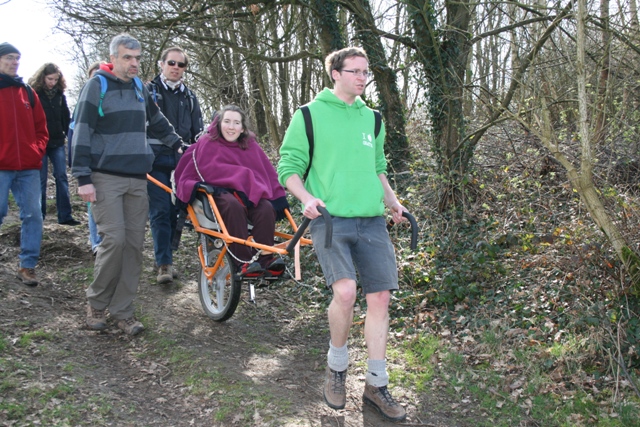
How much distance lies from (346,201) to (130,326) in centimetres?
257

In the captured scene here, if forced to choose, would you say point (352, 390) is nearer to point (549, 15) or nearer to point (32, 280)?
point (32, 280)

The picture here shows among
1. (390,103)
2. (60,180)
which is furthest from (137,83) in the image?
(390,103)

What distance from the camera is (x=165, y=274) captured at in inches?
259

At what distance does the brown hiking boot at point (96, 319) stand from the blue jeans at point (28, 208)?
4.36ft

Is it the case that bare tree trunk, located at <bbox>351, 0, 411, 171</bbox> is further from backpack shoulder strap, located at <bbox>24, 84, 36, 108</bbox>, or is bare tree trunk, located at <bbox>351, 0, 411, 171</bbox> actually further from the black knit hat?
the black knit hat

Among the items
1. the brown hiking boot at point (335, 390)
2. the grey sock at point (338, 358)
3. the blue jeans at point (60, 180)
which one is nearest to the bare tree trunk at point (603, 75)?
the grey sock at point (338, 358)

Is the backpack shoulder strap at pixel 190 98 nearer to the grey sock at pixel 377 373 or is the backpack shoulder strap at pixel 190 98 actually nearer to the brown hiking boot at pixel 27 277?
the brown hiking boot at pixel 27 277

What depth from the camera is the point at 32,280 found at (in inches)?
242

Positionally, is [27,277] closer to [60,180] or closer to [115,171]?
[115,171]

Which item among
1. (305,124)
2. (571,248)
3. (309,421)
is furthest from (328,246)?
(571,248)

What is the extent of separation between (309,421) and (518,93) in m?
4.91

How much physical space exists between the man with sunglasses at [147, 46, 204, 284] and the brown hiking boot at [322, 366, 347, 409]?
3105mm

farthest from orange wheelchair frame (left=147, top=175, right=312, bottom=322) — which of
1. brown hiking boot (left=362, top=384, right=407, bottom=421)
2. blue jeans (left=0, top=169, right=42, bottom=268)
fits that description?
brown hiking boot (left=362, top=384, right=407, bottom=421)

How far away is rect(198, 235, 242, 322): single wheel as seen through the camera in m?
5.26
